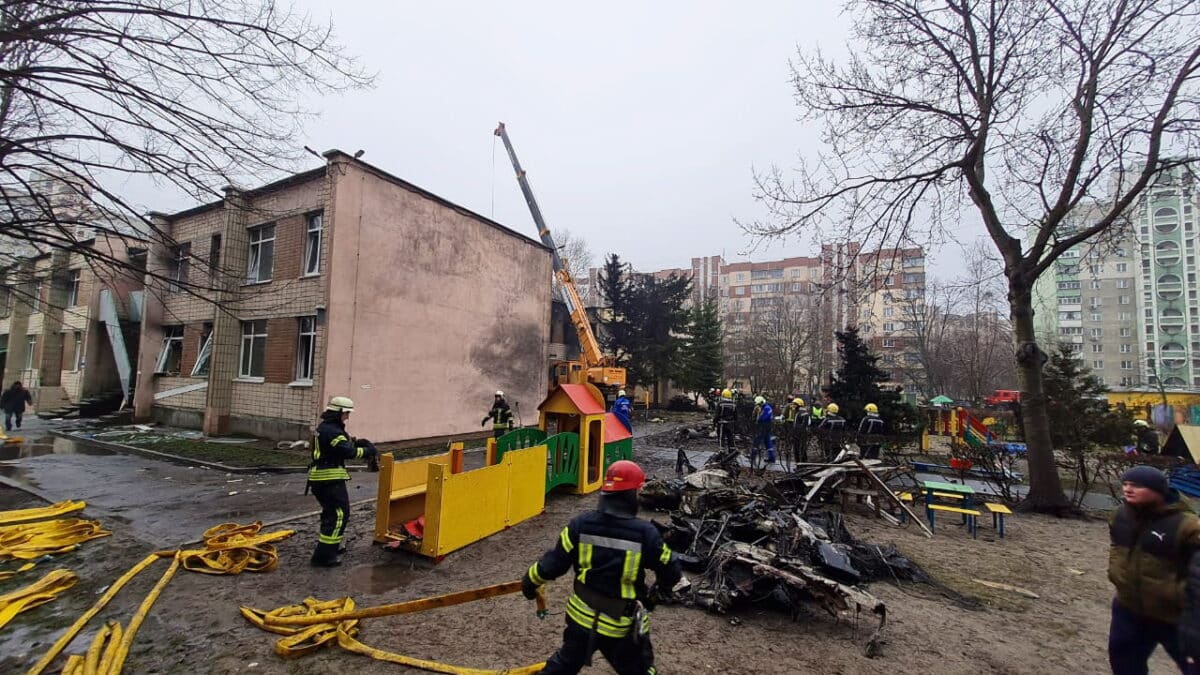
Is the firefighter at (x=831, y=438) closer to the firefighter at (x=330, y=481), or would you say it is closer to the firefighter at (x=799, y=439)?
the firefighter at (x=799, y=439)

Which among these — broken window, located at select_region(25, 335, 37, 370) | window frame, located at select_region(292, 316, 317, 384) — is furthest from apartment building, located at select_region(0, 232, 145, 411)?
window frame, located at select_region(292, 316, 317, 384)

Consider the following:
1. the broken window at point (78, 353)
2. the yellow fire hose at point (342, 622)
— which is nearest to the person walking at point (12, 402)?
the broken window at point (78, 353)

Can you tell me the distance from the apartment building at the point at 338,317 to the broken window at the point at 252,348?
6 cm

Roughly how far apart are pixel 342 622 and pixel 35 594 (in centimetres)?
321

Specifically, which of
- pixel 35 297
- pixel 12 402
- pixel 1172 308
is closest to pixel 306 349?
pixel 35 297

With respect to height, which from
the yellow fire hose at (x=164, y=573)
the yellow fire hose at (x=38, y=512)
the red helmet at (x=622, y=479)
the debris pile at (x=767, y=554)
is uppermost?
the red helmet at (x=622, y=479)

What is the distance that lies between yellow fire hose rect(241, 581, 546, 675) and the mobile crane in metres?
12.2

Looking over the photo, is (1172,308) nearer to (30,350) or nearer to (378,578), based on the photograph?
(378,578)

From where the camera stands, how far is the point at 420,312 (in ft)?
52.7

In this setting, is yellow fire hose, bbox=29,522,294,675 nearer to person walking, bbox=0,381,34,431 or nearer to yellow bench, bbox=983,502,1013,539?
yellow bench, bbox=983,502,1013,539

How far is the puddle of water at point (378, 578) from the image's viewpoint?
16.6ft

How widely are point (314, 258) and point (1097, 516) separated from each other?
19.1 meters

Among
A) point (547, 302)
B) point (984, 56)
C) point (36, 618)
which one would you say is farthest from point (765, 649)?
point (547, 302)

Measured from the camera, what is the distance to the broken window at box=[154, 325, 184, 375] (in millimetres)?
18562
